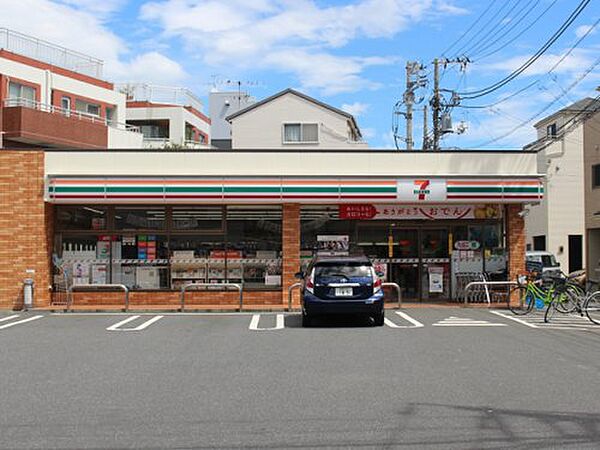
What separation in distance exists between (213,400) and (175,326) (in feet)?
25.0

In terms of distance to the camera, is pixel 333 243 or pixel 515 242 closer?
pixel 515 242

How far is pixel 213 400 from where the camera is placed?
8000mm

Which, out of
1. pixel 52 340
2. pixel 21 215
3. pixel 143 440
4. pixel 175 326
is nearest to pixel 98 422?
pixel 143 440

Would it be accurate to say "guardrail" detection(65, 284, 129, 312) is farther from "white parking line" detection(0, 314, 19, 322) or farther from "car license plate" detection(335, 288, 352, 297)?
"car license plate" detection(335, 288, 352, 297)

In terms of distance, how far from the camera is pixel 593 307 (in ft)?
50.7

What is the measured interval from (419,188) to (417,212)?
3.37 feet

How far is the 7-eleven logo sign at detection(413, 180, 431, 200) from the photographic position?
19.6 meters

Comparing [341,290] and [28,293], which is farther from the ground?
[341,290]

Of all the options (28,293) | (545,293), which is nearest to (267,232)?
(28,293)

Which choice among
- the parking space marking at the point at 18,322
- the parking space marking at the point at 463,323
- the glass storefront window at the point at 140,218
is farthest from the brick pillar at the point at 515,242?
the parking space marking at the point at 18,322

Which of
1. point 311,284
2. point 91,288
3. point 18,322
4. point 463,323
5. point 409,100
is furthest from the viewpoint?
point 409,100

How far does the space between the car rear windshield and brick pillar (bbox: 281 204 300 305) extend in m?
4.94

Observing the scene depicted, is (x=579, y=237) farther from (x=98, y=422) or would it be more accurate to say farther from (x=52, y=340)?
(x=98, y=422)

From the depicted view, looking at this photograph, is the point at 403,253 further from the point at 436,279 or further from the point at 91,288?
the point at 91,288
